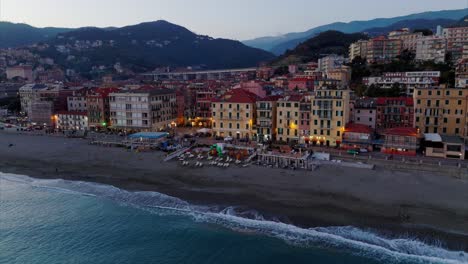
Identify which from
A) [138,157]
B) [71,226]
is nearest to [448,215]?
[71,226]

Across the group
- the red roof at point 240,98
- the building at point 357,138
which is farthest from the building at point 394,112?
the red roof at point 240,98

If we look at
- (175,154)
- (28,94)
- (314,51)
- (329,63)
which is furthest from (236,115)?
(314,51)

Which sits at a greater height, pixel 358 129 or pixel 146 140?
pixel 358 129

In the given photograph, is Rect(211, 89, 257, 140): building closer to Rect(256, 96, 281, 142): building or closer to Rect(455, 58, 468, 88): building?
Rect(256, 96, 281, 142): building

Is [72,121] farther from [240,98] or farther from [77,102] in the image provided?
[240,98]

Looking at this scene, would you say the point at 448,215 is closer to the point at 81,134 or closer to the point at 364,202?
the point at 364,202

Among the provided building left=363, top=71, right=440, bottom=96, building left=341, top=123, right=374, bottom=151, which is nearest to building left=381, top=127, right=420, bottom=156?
building left=341, top=123, right=374, bottom=151
